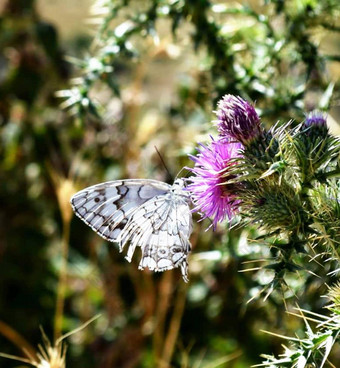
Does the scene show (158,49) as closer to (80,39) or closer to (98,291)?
(98,291)

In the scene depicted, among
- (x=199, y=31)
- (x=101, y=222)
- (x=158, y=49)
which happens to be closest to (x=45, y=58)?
(x=158, y=49)

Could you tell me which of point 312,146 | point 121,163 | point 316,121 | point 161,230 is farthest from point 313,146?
point 121,163

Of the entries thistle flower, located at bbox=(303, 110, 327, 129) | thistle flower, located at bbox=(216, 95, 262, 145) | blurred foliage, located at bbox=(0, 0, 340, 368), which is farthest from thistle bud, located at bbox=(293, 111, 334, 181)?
blurred foliage, located at bbox=(0, 0, 340, 368)

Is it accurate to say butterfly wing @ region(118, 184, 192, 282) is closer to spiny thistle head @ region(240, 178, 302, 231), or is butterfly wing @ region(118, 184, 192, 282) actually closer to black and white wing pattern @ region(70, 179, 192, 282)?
black and white wing pattern @ region(70, 179, 192, 282)

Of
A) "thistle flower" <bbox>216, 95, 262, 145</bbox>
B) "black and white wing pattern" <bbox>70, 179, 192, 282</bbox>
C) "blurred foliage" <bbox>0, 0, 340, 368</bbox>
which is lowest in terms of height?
"blurred foliage" <bbox>0, 0, 340, 368</bbox>

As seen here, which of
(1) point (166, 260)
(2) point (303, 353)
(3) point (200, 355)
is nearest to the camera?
(2) point (303, 353)

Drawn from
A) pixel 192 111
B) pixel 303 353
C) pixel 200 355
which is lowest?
pixel 200 355

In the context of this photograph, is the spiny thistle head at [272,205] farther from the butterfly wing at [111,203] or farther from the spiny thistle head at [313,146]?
the butterfly wing at [111,203]

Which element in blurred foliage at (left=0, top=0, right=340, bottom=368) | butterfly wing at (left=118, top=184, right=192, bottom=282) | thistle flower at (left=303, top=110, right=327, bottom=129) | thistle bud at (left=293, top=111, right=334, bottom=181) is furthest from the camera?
blurred foliage at (left=0, top=0, right=340, bottom=368)
